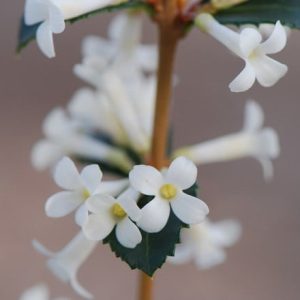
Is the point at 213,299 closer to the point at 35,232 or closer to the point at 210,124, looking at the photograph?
the point at 35,232

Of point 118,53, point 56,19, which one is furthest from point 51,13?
point 118,53

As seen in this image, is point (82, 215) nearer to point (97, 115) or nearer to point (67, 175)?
point (67, 175)

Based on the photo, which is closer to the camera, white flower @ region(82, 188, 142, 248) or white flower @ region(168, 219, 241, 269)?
white flower @ region(82, 188, 142, 248)

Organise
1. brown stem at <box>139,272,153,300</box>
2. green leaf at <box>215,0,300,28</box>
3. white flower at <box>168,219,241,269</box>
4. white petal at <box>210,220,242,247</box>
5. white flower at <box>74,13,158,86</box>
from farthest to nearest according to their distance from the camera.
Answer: white petal at <box>210,220,242,247</box> < white flower at <box>168,219,241,269</box> < white flower at <box>74,13,158,86</box> < brown stem at <box>139,272,153,300</box> < green leaf at <box>215,0,300,28</box>

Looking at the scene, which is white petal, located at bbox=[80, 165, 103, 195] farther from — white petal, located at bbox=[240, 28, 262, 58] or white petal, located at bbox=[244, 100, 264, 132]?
white petal, located at bbox=[244, 100, 264, 132]

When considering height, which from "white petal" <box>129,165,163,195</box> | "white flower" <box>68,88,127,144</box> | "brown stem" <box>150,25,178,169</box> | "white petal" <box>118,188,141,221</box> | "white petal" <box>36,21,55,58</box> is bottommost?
"white petal" <box>118,188,141,221</box>

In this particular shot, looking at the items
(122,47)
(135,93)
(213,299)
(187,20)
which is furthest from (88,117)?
(213,299)

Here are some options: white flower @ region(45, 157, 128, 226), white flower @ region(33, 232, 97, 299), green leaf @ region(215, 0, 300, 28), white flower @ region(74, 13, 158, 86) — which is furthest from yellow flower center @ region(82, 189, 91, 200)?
white flower @ region(74, 13, 158, 86)

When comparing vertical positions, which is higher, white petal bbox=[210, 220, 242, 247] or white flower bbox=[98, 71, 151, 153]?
white flower bbox=[98, 71, 151, 153]
